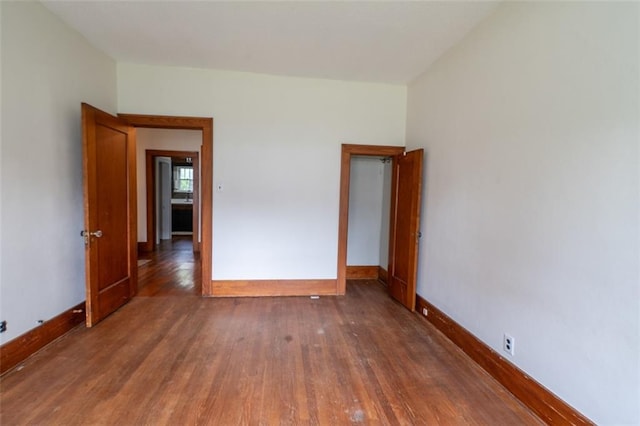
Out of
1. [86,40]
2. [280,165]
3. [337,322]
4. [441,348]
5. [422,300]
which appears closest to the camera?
[441,348]

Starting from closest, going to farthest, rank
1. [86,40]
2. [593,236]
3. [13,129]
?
[593,236] < [13,129] < [86,40]

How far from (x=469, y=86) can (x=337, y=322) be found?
2.59 meters

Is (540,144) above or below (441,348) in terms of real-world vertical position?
above

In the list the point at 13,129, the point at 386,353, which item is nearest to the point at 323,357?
the point at 386,353

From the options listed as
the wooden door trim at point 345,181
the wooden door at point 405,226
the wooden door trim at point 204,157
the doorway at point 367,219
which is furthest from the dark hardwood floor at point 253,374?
the doorway at point 367,219

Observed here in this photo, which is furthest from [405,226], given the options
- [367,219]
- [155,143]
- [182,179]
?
[182,179]

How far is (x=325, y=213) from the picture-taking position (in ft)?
12.9

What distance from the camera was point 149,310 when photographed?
334 cm

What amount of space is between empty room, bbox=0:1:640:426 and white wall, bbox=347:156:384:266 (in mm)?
639

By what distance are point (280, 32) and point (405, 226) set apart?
2.48 m

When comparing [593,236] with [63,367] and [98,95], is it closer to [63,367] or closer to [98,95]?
[63,367]

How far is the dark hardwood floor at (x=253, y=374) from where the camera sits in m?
1.83

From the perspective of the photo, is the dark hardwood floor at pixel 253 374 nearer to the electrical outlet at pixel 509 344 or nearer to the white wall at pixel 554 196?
the electrical outlet at pixel 509 344

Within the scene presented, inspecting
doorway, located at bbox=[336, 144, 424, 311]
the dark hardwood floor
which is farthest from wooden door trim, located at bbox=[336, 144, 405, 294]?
the dark hardwood floor
